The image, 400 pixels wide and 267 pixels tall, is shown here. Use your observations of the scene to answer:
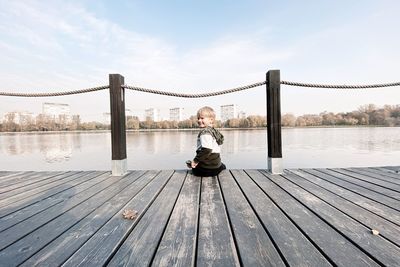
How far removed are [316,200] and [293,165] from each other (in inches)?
378

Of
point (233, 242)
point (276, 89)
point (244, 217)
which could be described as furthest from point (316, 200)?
point (276, 89)

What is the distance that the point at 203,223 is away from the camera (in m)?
1.28

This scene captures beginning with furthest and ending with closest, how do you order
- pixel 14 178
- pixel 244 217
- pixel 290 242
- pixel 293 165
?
pixel 293 165 → pixel 14 178 → pixel 244 217 → pixel 290 242

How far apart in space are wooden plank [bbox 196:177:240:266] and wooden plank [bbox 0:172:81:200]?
1649 millimetres

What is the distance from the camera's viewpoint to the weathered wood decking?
95cm

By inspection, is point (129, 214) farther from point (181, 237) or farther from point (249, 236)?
point (249, 236)

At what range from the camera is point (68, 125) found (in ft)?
156

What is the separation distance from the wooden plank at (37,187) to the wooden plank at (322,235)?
220cm

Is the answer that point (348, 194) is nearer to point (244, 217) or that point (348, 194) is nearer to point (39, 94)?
point (244, 217)

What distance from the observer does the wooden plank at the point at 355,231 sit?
939 millimetres

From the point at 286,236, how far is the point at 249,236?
0.64 ft

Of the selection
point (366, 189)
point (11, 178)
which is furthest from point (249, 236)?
point (11, 178)

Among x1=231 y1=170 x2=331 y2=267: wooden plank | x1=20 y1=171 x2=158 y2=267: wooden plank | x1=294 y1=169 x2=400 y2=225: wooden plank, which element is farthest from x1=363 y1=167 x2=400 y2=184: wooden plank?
x1=20 y1=171 x2=158 y2=267: wooden plank

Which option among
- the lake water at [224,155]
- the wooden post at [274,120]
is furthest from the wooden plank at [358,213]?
the lake water at [224,155]
